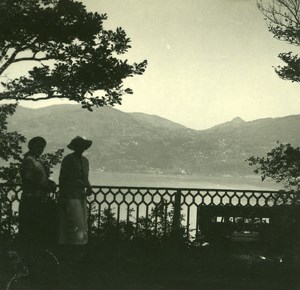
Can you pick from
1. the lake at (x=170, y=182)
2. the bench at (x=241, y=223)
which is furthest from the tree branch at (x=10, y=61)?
the lake at (x=170, y=182)

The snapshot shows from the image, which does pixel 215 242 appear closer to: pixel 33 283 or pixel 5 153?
pixel 33 283

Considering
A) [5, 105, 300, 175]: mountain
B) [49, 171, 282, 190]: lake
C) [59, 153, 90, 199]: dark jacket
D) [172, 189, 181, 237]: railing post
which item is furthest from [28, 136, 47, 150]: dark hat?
[5, 105, 300, 175]: mountain

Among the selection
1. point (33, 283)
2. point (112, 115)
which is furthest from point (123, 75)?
point (112, 115)

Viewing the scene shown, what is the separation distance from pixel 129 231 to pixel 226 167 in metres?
140

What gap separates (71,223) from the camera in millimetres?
7715

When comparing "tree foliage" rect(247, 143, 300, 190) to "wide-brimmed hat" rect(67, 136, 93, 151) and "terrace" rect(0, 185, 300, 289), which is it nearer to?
"terrace" rect(0, 185, 300, 289)

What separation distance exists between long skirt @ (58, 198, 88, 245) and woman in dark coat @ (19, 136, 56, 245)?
0.36 m

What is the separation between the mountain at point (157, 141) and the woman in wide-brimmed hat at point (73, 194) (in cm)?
12214

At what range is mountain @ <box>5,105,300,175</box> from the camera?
463 ft

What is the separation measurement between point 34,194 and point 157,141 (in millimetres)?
157086

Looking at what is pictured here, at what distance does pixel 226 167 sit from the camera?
484 ft

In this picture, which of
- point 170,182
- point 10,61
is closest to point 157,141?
point 170,182

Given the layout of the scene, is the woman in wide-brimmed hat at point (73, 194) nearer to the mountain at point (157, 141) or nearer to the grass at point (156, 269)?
the grass at point (156, 269)

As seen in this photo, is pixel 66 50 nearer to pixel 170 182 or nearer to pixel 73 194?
pixel 73 194
